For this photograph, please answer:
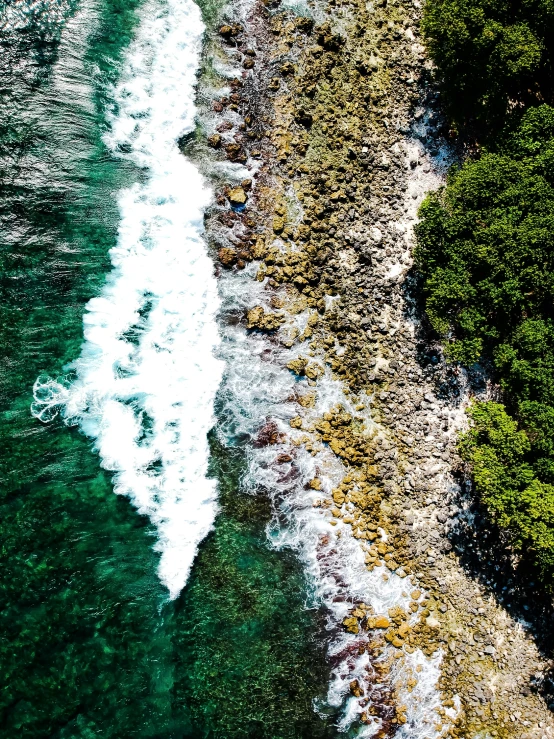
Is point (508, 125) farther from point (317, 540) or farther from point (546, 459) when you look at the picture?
point (317, 540)

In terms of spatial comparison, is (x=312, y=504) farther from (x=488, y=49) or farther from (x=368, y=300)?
(x=488, y=49)

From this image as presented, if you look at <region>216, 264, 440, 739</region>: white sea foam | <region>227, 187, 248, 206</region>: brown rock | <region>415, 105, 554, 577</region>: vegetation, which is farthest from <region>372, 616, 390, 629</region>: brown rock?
<region>227, 187, 248, 206</region>: brown rock

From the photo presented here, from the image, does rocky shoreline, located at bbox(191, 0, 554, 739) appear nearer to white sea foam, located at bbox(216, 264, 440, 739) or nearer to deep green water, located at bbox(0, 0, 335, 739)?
white sea foam, located at bbox(216, 264, 440, 739)

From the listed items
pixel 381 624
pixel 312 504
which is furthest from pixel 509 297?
pixel 381 624

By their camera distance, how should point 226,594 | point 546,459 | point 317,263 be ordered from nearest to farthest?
point 546,459, point 226,594, point 317,263

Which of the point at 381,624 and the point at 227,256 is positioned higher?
the point at 227,256

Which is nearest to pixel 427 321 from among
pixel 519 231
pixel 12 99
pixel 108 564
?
pixel 519 231

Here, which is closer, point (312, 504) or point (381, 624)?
point (381, 624)
